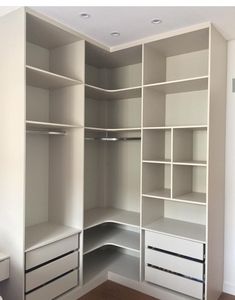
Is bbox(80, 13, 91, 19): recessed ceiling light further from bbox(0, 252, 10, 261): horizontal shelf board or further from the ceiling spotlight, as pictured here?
bbox(0, 252, 10, 261): horizontal shelf board

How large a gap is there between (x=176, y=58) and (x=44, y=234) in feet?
7.53

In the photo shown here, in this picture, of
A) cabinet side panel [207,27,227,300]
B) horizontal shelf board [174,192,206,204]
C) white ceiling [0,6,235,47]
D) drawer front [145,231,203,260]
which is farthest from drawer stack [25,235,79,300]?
white ceiling [0,6,235,47]

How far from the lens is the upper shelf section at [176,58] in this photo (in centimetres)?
264

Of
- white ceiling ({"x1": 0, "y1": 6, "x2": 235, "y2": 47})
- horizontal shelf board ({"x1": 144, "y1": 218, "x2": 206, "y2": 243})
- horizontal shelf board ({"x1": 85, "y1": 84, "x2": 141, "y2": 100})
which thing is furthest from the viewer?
horizontal shelf board ({"x1": 85, "y1": 84, "x2": 141, "y2": 100})

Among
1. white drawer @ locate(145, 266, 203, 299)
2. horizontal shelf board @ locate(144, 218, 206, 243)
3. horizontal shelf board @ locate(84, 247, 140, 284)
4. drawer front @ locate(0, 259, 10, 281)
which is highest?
horizontal shelf board @ locate(144, 218, 206, 243)

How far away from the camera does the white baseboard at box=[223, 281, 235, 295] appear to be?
275 cm

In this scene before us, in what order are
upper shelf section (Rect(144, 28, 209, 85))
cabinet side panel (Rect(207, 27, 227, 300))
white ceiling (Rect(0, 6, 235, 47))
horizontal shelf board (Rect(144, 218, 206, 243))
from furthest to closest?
upper shelf section (Rect(144, 28, 209, 85))
horizontal shelf board (Rect(144, 218, 206, 243))
cabinet side panel (Rect(207, 27, 227, 300))
white ceiling (Rect(0, 6, 235, 47))

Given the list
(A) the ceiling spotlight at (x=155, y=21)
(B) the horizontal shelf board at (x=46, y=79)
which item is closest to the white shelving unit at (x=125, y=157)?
(B) the horizontal shelf board at (x=46, y=79)

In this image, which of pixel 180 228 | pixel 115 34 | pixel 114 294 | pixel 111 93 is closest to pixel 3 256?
pixel 114 294

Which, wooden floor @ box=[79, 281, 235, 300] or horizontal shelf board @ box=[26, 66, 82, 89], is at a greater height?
horizontal shelf board @ box=[26, 66, 82, 89]

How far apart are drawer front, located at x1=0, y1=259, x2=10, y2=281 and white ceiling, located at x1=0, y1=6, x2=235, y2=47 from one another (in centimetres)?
203

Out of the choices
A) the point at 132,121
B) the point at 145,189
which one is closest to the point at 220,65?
the point at 132,121

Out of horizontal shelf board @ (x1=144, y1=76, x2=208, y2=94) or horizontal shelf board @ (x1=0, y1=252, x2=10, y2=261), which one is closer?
horizontal shelf board @ (x1=0, y1=252, x2=10, y2=261)

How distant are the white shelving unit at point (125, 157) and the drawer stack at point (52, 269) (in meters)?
0.01
